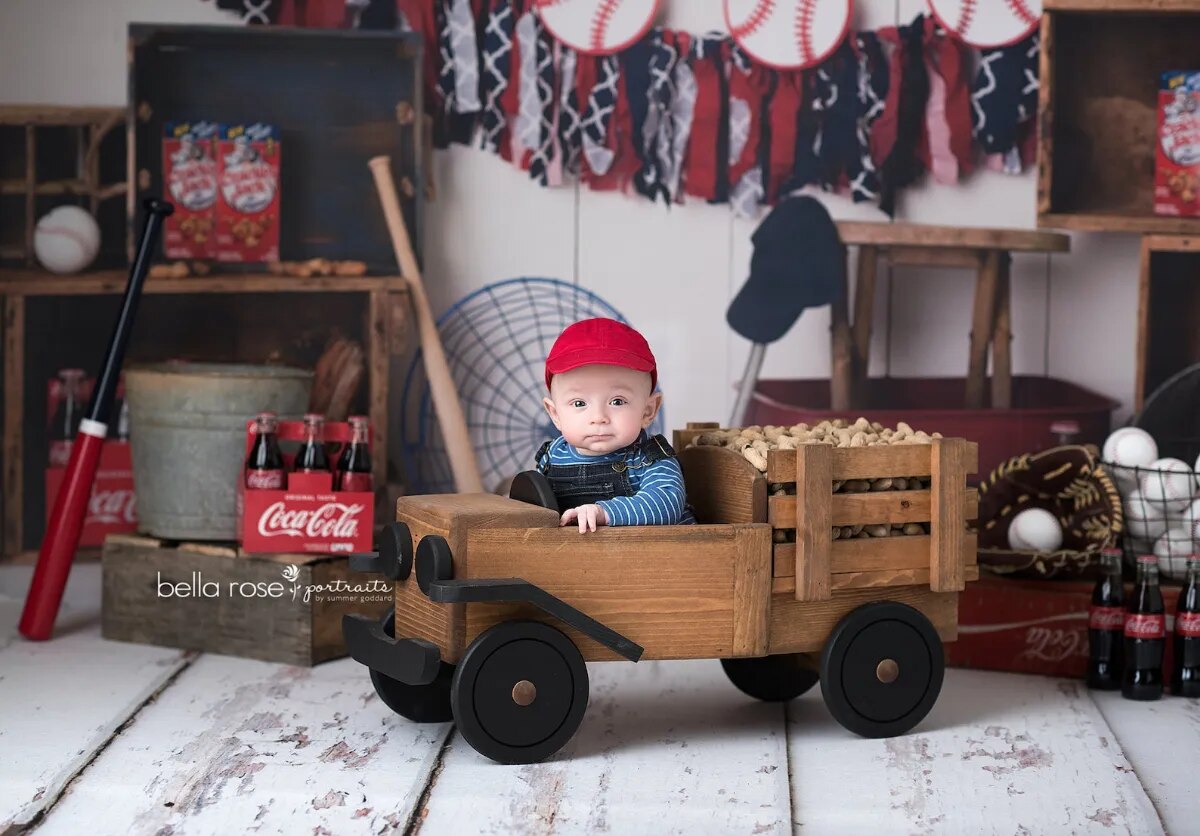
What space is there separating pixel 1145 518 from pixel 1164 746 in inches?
29.4

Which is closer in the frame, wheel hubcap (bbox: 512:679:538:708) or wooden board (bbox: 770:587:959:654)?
wheel hubcap (bbox: 512:679:538:708)

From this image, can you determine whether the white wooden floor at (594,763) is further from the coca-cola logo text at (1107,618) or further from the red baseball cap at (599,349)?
the red baseball cap at (599,349)

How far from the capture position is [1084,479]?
3592 mm

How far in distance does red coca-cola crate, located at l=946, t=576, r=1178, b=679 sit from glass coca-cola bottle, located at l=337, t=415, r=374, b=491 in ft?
4.82

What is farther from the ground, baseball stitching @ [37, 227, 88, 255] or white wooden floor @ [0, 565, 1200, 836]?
baseball stitching @ [37, 227, 88, 255]

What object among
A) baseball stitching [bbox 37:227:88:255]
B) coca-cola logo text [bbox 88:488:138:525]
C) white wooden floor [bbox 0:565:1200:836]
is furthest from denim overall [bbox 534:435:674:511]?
baseball stitching [bbox 37:227:88:255]

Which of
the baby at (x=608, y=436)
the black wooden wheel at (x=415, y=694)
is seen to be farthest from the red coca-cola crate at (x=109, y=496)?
the baby at (x=608, y=436)

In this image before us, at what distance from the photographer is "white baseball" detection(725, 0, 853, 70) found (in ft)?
13.3

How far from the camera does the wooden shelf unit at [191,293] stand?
397cm

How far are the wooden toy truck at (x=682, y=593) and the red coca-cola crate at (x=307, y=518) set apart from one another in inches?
24.3

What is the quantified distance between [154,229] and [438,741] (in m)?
1.62

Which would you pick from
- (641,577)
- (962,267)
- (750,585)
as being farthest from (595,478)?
(962,267)

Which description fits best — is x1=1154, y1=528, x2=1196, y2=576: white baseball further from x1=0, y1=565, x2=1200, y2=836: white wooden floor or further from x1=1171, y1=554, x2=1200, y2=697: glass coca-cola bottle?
x1=0, y1=565, x2=1200, y2=836: white wooden floor

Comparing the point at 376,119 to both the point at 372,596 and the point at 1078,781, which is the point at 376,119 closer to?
the point at 372,596
